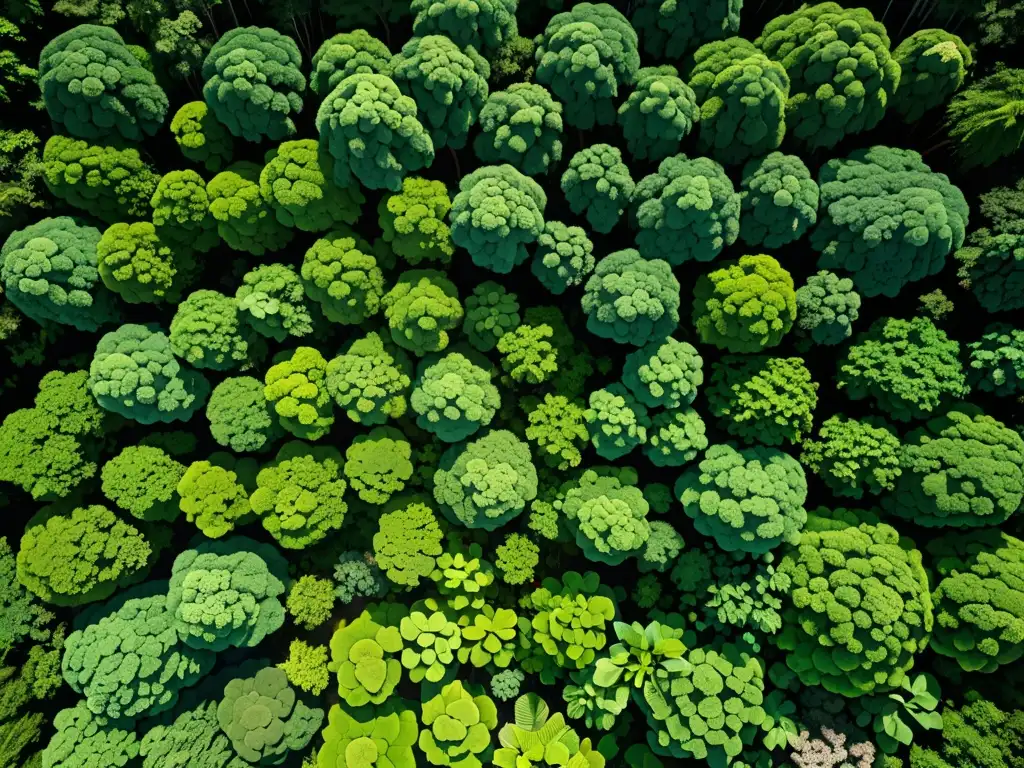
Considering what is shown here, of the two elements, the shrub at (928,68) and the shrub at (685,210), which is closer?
the shrub at (928,68)

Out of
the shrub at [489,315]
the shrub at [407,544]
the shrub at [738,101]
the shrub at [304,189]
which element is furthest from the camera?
the shrub at [407,544]

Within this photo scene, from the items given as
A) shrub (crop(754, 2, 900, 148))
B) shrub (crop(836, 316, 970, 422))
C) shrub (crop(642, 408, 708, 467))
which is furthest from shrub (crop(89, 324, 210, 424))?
shrub (crop(836, 316, 970, 422))

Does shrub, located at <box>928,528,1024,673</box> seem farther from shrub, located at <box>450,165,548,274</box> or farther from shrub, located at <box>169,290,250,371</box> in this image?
shrub, located at <box>169,290,250,371</box>

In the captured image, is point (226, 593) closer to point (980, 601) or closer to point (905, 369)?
point (905, 369)

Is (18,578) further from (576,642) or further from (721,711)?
(721,711)

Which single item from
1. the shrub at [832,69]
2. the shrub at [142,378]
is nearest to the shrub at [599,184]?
the shrub at [832,69]

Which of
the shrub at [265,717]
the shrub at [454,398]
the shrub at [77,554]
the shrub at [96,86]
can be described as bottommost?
the shrub at [265,717]

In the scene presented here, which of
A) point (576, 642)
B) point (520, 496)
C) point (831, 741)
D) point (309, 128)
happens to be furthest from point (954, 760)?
point (309, 128)

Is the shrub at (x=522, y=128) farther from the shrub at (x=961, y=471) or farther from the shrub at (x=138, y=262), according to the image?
the shrub at (x=961, y=471)
